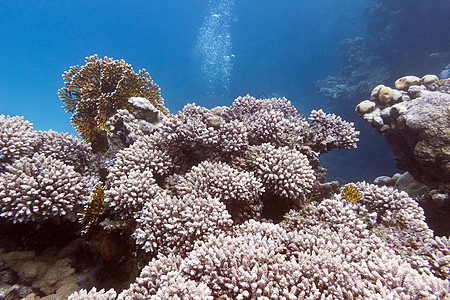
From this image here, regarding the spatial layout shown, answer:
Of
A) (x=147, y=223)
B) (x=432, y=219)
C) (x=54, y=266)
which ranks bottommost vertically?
(x=54, y=266)

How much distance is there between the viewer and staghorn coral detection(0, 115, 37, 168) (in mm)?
4434

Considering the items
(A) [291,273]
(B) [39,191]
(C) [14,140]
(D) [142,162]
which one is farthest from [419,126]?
(C) [14,140]

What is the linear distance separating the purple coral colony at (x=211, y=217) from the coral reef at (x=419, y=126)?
0.17 ft

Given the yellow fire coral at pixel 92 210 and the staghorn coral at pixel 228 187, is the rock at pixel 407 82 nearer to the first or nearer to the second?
the staghorn coral at pixel 228 187

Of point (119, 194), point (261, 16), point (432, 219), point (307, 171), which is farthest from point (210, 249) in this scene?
point (261, 16)

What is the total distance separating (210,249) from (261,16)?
12984 centimetres

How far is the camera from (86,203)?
13.2 feet

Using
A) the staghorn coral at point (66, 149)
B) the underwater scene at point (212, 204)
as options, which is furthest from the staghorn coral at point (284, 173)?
the staghorn coral at point (66, 149)

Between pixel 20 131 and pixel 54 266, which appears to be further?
pixel 20 131

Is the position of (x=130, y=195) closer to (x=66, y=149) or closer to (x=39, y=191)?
(x=39, y=191)

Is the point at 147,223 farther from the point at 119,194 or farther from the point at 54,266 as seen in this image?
the point at 54,266

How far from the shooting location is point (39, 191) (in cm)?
363

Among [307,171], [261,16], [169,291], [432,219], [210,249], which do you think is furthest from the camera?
[261,16]

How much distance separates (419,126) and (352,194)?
3285 mm
